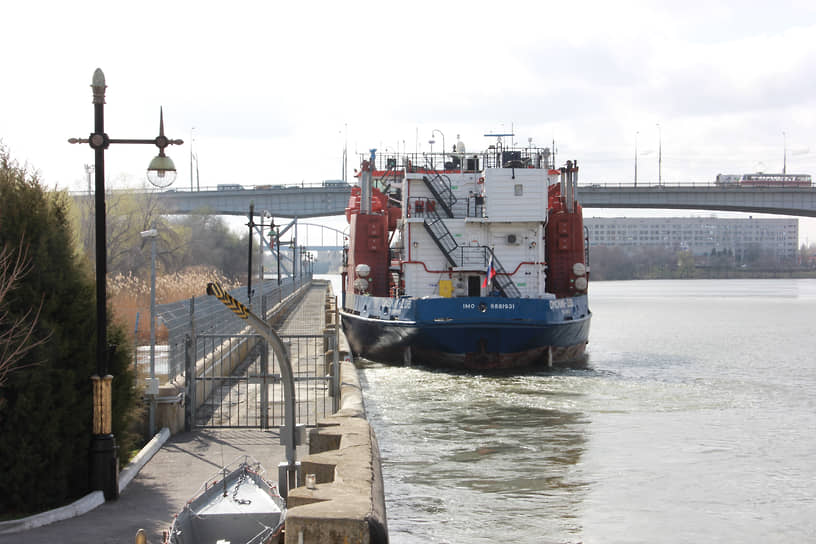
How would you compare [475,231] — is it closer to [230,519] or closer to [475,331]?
[475,331]

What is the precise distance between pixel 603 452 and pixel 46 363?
11165 mm

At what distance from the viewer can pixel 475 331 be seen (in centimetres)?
2814

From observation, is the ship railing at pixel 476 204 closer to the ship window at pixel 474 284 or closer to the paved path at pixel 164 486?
the ship window at pixel 474 284

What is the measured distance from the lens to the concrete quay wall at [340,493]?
667 cm

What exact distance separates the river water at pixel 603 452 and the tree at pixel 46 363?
14.0ft

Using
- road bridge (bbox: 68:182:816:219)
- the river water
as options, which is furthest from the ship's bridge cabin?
road bridge (bbox: 68:182:816:219)

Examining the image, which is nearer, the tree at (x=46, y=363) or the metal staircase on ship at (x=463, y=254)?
the tree at (x=46, y=363)

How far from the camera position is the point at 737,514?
12.9 m

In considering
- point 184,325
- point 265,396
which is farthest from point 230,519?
point 184,325

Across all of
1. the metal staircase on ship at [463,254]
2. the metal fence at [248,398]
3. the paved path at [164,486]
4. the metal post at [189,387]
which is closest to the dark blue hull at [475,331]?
the metal staircase on ship at [463,254]

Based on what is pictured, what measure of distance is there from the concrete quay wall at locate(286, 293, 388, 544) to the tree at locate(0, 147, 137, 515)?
2449mm

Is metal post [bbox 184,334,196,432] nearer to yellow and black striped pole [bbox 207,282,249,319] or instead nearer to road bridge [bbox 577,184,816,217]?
yellow and black striped pole [bbox 207,282,249,319]

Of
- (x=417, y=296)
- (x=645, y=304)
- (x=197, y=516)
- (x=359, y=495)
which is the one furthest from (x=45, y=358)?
(x=645, y=304)

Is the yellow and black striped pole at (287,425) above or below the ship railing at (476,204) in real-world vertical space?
below
